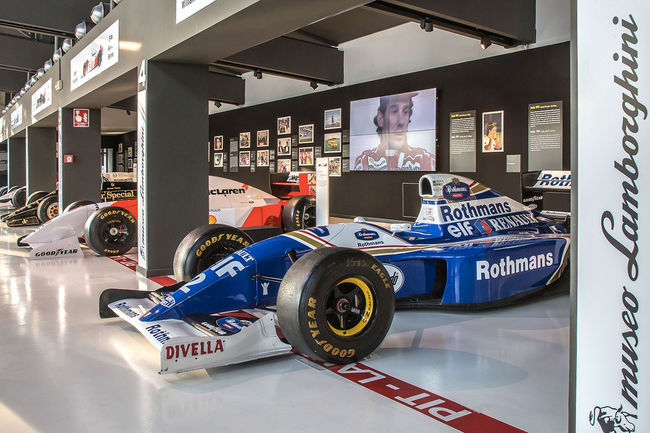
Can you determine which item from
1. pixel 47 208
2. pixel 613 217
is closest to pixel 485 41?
pixel 613 217

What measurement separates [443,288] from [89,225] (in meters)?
5.27

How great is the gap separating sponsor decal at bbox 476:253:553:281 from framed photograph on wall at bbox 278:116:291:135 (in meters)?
10.9

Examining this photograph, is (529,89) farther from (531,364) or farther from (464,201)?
(531,364)

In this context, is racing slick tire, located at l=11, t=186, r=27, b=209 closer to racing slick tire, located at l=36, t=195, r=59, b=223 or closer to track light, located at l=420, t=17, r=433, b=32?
racing slick tire, located at l=36, t=195, r=59, b=223

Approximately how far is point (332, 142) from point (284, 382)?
36.0 feet

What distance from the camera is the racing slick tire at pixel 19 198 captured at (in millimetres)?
16891

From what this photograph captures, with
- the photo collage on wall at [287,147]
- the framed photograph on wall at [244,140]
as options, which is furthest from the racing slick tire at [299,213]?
the framed photograph on wall at [244,140]

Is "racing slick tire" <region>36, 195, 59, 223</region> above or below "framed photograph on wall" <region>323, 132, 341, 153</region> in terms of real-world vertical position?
below

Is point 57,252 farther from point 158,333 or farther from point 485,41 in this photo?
point 485,41

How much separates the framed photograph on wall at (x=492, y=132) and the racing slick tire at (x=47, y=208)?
9.25 metres

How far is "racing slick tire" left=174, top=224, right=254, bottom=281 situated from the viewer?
15.5 ft

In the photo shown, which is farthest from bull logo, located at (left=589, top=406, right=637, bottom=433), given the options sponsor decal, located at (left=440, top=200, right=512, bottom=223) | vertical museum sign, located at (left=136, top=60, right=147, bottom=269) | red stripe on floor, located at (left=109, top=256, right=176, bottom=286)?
vertical museum sign, located at (left=136, top=60, right=147, bottom=269)

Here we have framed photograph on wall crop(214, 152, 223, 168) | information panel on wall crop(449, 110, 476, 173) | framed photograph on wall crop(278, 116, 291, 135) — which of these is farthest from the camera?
framed photograph on wall crop(214, 152, 223, 168)

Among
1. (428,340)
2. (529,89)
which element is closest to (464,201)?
(428,340)
